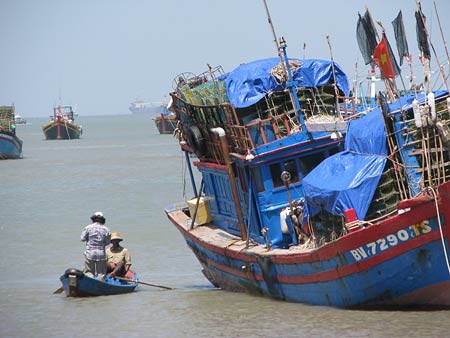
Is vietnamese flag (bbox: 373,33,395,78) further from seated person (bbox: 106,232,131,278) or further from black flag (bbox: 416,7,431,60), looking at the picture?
seated person (bbox: 106,232,131,278)

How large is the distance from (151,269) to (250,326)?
806 centimetres

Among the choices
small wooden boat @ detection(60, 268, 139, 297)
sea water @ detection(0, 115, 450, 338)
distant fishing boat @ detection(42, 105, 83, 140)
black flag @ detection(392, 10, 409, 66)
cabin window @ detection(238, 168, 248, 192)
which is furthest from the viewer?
distant fishing boat @ detection(42, 105, 83, 140)

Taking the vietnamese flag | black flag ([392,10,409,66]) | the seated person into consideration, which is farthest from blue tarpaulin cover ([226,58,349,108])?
the seated person

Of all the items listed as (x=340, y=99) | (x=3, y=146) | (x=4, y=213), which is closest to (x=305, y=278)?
(x=340, y=99)

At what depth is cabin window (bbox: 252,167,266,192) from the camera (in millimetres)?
17219

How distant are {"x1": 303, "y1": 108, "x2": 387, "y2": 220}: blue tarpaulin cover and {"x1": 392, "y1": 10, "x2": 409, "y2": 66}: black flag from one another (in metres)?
1.71

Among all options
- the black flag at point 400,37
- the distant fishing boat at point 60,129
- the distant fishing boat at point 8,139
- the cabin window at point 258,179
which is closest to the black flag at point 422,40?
the black flag at point 400,37

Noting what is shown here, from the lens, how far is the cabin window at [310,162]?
17.2 metres

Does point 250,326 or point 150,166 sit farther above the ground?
point 150,166

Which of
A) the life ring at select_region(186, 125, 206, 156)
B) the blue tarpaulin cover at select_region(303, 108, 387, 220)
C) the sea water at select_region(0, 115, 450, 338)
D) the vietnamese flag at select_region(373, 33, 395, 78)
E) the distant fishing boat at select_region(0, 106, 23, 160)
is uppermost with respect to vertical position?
the distant fishing boat at select_region(0, 106, 23, 160)

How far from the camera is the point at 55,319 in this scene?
672 inches

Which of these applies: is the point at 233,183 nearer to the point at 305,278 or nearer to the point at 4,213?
the point at 305,278

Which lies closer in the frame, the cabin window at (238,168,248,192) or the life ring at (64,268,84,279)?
the cabin window at (238,168,248,192)

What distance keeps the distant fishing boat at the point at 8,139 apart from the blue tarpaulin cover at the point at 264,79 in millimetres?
53653
